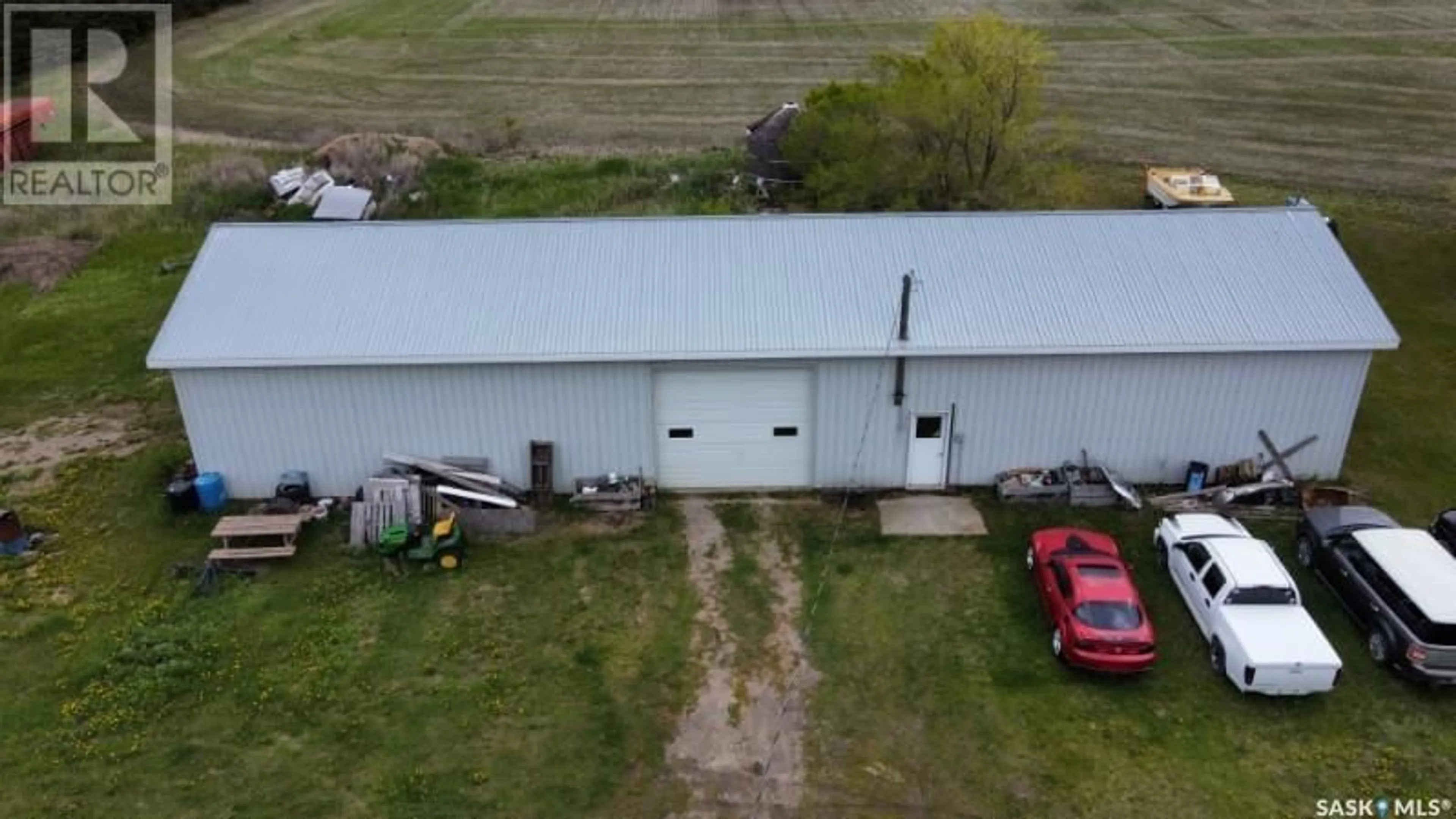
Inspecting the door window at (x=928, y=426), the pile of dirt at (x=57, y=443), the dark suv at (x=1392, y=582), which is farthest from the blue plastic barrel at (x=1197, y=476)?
the pile of dirt at (x=57, y=443)

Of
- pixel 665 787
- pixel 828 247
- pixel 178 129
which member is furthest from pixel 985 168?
pixel 178 129

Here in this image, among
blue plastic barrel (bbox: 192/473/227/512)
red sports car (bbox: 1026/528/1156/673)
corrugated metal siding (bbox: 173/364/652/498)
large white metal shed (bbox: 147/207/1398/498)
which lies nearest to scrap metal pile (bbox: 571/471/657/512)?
corrugated metal siding (bbox: 173/364/652/498)

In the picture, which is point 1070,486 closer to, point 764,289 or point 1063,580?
point 1063,580

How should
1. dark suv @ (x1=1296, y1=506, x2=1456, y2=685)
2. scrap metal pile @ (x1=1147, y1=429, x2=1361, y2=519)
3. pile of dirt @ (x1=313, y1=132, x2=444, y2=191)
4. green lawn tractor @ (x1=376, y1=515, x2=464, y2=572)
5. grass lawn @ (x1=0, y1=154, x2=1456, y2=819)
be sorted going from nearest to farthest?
grass lawn @ (x1=0, y1=154, x2=1456, y2=819) < dark suv @ (x1=1296, y1=506, x2=1456, y2=685) < green lawn tractor @ (x1=376, y1=515, x2=464, y2=572) < scrap metal pile @ (x1=1147, y1=429, x2=1361, y2=519) < pile of dirt @ (x1=313, y1=132, x2=444, y2=191)

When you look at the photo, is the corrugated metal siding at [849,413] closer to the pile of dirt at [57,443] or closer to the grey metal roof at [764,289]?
the grey metal roof at [764,289]

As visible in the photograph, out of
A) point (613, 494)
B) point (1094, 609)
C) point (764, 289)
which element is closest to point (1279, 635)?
point (1094, 609)

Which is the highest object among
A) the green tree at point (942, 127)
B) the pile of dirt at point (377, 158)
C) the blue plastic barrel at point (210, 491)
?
the green tree at point (942, 127)

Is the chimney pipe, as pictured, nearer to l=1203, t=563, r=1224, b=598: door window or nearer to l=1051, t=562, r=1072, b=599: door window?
l=1051, t=562, r=1072, b=599: door window
